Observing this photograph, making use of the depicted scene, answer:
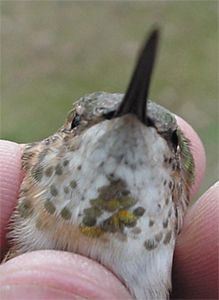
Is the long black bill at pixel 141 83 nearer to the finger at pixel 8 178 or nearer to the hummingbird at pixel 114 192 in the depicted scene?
the hummingbird at pixel 114 192

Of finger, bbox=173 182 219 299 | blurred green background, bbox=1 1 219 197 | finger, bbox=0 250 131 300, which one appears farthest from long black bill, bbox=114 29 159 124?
blurred green background, bbox=1 1 219 197

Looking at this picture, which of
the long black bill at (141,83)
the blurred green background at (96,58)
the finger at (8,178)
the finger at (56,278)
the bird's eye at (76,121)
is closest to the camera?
the long black bill at (141,83)

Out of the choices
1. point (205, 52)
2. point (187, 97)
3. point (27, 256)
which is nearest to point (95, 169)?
point (27, 256)

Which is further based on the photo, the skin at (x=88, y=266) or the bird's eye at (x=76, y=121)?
the bird's eye at (x=76, y=121)

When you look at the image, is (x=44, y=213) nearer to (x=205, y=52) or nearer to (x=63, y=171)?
(x=63, y=171)

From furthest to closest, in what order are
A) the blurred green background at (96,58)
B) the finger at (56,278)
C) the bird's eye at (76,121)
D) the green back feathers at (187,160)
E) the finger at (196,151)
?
the blurred green background at (96,58) < the finger at (196,151) < the green back feathers at (187,160) < the bird's eye at (76,121) < the finger at (56,278)

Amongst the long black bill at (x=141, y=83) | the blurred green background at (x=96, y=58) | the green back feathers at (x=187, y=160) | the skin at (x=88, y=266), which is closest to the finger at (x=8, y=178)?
Result: the skin at (x=88, y=266)

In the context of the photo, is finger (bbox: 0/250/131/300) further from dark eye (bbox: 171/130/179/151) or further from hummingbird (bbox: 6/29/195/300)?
dark eye (bbox: 171/130/179/151)

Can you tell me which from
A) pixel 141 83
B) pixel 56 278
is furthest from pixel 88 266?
pixel 141 83
